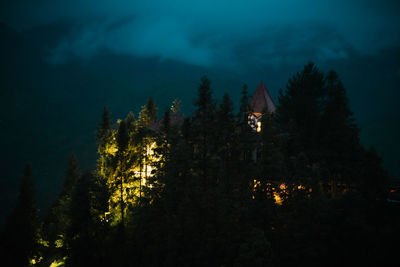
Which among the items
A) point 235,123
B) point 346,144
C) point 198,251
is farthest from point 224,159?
point 346,144

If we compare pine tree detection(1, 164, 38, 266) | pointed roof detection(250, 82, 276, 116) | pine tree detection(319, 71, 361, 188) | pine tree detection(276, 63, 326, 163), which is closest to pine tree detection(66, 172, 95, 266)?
pine tree detection(1, 164, 38, 266)

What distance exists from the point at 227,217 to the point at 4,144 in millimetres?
210201

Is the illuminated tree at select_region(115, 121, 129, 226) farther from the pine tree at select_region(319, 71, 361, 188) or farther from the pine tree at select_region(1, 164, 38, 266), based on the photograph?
the pine tree at select_region(319, 71, 361, 188)

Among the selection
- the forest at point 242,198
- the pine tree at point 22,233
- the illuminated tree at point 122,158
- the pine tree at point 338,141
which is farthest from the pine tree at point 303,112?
the pine tree at point 22,233

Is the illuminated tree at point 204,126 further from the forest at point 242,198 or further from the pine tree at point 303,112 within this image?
the pine tree at point 303,112

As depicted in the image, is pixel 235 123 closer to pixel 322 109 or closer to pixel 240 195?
pixel 240 195

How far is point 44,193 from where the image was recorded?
109m

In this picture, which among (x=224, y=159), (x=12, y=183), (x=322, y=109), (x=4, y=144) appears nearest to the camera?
(x=224, y=159)

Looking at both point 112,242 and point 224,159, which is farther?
point 224,159

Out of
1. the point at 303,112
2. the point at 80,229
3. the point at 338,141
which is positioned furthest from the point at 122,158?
the point at 338,141

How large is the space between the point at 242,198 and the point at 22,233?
100 feet

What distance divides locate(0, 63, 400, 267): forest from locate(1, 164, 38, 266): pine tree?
15cm

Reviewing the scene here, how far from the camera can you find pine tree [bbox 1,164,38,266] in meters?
30.0

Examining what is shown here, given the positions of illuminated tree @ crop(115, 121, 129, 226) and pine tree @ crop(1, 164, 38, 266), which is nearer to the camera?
illuminated tree @ crop(115, 121, 129, 226)
